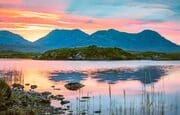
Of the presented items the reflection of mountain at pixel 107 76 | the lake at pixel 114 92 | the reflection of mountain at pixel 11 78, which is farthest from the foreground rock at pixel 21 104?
the reflection of mountain at pixel 107 76

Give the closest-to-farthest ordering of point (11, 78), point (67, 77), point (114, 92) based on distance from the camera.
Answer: point (114, 92) → point (11, 78) → point (67, 77)

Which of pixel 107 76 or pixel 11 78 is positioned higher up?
pixel 11 78

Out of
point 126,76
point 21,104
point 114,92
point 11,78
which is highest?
point 11,78

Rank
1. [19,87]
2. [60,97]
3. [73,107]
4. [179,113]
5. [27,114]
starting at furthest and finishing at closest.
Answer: [19,87] < [60,97] < [73,107] < [179,113] < [27,114]

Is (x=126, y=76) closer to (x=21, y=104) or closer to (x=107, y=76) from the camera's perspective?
(x=107, y=76)

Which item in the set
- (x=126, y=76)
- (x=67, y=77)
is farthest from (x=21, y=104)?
(x=126, y=76)

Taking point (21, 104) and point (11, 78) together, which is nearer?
point (21, 104)

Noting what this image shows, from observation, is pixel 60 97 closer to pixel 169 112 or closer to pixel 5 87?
pixel 169 112

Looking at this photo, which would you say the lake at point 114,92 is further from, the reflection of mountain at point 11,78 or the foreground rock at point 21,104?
the foreground rock at point 21,104

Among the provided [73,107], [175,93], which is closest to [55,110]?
[73,107]

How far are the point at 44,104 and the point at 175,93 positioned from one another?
18876 mm

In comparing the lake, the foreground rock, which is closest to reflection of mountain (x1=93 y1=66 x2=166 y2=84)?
the lake

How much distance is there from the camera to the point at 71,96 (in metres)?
44.9

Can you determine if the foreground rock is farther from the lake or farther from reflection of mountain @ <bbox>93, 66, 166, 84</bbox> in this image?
reflection of mountain @ <bbox>93, 66, 166, 84</bbox>
